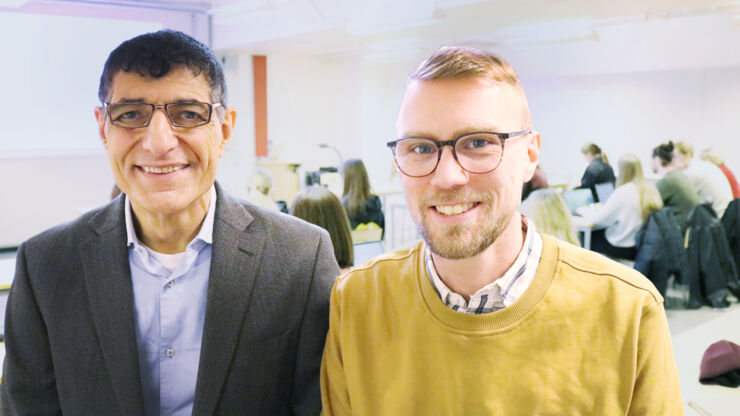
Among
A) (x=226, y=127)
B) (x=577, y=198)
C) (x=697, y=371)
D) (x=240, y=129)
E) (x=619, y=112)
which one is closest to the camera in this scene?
(x=226, y=127)

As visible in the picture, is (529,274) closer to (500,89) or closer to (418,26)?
(500,89)

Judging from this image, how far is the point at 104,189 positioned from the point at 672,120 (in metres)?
5.40

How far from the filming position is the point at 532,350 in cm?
118

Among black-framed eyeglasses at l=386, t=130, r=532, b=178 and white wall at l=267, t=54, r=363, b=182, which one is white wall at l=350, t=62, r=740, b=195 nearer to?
white wall at l=267, t=54, r=363, b=182

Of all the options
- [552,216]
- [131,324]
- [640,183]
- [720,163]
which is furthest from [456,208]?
[640,183]

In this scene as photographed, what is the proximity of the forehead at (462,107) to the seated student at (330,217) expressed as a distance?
2377mm

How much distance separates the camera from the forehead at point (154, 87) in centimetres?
133

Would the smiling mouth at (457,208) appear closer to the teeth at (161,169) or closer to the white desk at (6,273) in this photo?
the teeth at (161,169)

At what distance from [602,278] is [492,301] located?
0.68 feet

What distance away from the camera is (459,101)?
1164mm

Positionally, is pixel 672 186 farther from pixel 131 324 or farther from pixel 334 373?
pixel 131 324

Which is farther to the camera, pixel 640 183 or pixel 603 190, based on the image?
pixel 603 190

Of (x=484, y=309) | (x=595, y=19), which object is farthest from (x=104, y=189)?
(x=484, y=309)

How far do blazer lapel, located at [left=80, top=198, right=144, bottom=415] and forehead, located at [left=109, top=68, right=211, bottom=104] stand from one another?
0.29m
